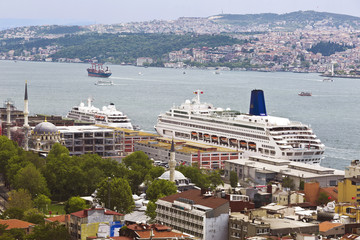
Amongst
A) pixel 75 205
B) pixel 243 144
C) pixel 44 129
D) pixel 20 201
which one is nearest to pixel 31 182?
pixel 20 201

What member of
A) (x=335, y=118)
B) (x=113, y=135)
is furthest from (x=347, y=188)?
(x=335, y=118)

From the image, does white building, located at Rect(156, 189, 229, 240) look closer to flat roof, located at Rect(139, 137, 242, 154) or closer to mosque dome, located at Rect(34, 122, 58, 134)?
mosque dome, located at Rect(34, 122, 58, 134)

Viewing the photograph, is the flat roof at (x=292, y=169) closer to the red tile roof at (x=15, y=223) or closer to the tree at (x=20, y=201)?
the tree at (x=20, y=201)

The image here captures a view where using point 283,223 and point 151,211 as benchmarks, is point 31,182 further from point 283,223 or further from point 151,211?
point 283,223

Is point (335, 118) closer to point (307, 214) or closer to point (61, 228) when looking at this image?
point (307, 214)

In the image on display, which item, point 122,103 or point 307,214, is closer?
point 307,214
